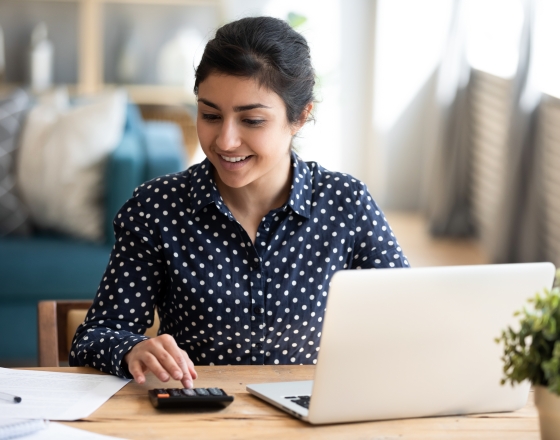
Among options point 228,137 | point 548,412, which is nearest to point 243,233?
point 228,137

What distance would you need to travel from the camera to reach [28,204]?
3.27 meters

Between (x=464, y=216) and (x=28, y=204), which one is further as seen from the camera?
(x=464, y=216)

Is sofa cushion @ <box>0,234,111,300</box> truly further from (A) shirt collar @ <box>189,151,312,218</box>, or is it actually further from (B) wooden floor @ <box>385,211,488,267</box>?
(B) wooden floor @ <box>385,211,488,267</box>

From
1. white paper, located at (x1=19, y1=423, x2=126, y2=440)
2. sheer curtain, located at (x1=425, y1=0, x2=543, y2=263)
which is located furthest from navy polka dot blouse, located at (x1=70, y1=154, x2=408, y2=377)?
sheer curtain, located at (x1=425, y1=0, x2=543, y2=263)

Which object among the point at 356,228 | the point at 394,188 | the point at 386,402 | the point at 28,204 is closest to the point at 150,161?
the point at 28,204

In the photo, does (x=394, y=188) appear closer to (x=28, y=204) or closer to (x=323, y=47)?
(x=323, y=47)

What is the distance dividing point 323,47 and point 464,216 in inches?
61.4

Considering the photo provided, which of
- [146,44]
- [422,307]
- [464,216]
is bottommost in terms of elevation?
[464,216]

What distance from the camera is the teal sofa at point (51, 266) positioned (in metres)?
3.05

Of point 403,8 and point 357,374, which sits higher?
point 403,8

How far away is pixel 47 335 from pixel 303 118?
64 centimetres

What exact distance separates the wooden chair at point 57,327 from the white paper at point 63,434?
0.45 metres

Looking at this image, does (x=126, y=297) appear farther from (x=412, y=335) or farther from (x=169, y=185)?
(x=412, y=335)

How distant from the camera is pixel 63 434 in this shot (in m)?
1.14
